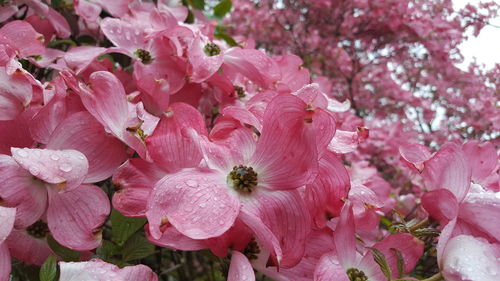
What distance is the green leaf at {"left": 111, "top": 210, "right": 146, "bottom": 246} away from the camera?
22.9 inches

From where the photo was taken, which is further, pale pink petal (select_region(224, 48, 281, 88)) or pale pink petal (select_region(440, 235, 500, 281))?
pale pink petal (select_region(224, 48, 281, 88))

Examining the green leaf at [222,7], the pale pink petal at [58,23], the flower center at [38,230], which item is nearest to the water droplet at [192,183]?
the flower center at [38,230]

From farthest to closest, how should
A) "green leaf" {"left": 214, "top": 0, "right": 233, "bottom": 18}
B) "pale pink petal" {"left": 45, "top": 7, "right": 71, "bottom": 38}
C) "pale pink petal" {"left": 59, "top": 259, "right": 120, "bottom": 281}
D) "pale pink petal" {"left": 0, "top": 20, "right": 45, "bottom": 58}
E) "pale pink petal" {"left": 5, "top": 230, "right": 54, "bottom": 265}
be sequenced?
1. "green leaf" {"left": 214, "top": 0, "right": 233, "bottom": 18}
2. "pale pink petal" {"left": 45, "top": 7, "right": 71, "bottom": 38}
3. "pale pink petal" {"left": 0, "top": 20, "right": 45, "bottom": 58}
4. "pale pink petal" {"left": 5, "top": 230, "right": 54, "bottom": 265}
5. "pale pink petal" {"left": 59, "top": 259, "right": 120, "bottom": 281}

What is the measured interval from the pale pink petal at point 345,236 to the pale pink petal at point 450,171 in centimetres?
11

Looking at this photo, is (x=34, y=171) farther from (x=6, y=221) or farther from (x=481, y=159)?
(x=481, y=159)

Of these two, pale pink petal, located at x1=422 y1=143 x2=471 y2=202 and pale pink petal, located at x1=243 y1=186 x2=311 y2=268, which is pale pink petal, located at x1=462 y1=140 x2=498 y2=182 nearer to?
pale pink petal, located at x1=422 y1=143 x2=471 y2=202

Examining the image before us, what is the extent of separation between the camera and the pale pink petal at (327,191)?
49 cm

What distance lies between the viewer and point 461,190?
51cm

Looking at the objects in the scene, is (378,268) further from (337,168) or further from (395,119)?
(395,119)

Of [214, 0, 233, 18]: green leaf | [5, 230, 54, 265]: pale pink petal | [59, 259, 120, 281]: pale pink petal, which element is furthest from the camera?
[214, 0, 233, 18]: green leaf

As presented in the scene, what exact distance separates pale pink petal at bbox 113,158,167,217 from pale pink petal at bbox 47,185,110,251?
23mm

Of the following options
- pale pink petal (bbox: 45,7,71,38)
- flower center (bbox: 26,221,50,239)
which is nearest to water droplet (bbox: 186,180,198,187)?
flower center (bbox: 26,221,50,239)

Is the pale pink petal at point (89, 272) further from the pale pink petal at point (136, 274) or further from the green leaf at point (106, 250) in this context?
the green leaf at point (106, 250)

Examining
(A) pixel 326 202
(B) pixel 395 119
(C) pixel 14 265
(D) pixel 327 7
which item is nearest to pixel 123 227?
(C) pixel 14 265
